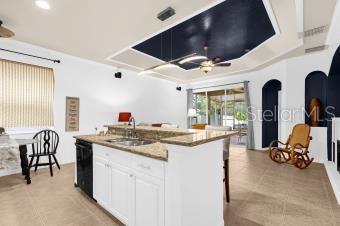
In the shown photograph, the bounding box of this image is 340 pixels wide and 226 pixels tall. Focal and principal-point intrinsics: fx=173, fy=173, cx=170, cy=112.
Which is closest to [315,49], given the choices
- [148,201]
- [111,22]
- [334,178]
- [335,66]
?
[335,66]

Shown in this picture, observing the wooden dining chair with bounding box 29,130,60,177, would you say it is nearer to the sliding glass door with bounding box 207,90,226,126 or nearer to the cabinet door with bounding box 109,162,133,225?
the cabinet door with bounding box 109,162,133,225

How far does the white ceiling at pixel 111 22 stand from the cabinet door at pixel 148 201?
244 centimetres

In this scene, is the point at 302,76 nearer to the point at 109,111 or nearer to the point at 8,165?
the point at 109,111

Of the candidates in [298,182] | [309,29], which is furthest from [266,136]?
[309,29]

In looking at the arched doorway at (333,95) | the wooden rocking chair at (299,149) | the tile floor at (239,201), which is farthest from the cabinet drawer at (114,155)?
the arched doorway at (333,95)

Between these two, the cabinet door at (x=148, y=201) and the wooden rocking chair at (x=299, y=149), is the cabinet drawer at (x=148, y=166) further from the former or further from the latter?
the wooden rocking chair at (x=299, y=149)

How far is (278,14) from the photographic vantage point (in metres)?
2.88

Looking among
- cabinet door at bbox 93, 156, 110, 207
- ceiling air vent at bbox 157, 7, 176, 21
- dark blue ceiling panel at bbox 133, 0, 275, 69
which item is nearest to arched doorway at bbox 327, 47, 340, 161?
dark blue ceiling panel at bbox 133, 0, 275, 69

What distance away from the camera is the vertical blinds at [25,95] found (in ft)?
11.9

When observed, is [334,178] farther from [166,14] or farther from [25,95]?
[25,95]

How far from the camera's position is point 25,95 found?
390cm

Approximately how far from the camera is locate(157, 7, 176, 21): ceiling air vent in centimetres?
270

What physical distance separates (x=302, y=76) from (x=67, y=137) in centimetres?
671

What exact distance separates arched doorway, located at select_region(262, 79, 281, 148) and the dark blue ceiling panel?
231 cm
